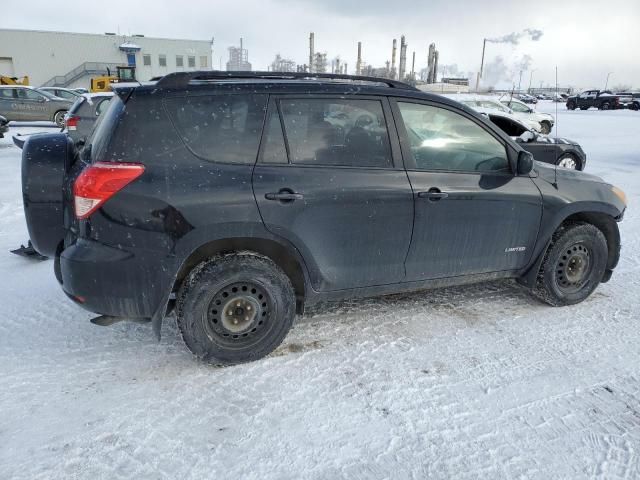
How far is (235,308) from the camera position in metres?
3.00

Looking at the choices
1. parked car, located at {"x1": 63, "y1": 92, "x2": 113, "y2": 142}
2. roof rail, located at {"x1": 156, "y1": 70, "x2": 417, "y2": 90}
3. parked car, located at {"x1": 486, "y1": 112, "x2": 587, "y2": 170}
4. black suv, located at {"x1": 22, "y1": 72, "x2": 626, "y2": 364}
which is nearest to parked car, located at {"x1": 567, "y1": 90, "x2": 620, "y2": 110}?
parked car, located at {"x1": 486, "y1": 112, "x2": 587, "y2": 170}

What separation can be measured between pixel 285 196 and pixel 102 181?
1.02 metres

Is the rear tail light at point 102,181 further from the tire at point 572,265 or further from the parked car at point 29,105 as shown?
the parked car at point 29,105

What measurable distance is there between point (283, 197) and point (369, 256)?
2.40ft

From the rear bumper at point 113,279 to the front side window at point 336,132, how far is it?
109cm

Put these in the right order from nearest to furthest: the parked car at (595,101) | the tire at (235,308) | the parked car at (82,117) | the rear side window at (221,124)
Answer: the rear side window at (221,124) → the tire at (235,308) → the parked car at (82,117) → the parked car at (595,101)

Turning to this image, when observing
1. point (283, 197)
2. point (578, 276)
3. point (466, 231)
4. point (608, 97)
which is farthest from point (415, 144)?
point (608, 97)

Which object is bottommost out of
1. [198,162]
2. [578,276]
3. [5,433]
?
[5,433]

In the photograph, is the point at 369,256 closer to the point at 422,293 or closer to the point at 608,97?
the point at 422,293

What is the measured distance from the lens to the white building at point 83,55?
5603cm

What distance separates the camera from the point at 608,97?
38.6 m

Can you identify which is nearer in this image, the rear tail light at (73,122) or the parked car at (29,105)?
the rear tail light at (73,122)

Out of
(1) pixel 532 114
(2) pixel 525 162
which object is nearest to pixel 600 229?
(2) pixel 525 162

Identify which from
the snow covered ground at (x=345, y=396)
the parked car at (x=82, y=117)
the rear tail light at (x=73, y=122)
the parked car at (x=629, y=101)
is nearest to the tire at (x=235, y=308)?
the snow covered ground at (x=345, y=396)
